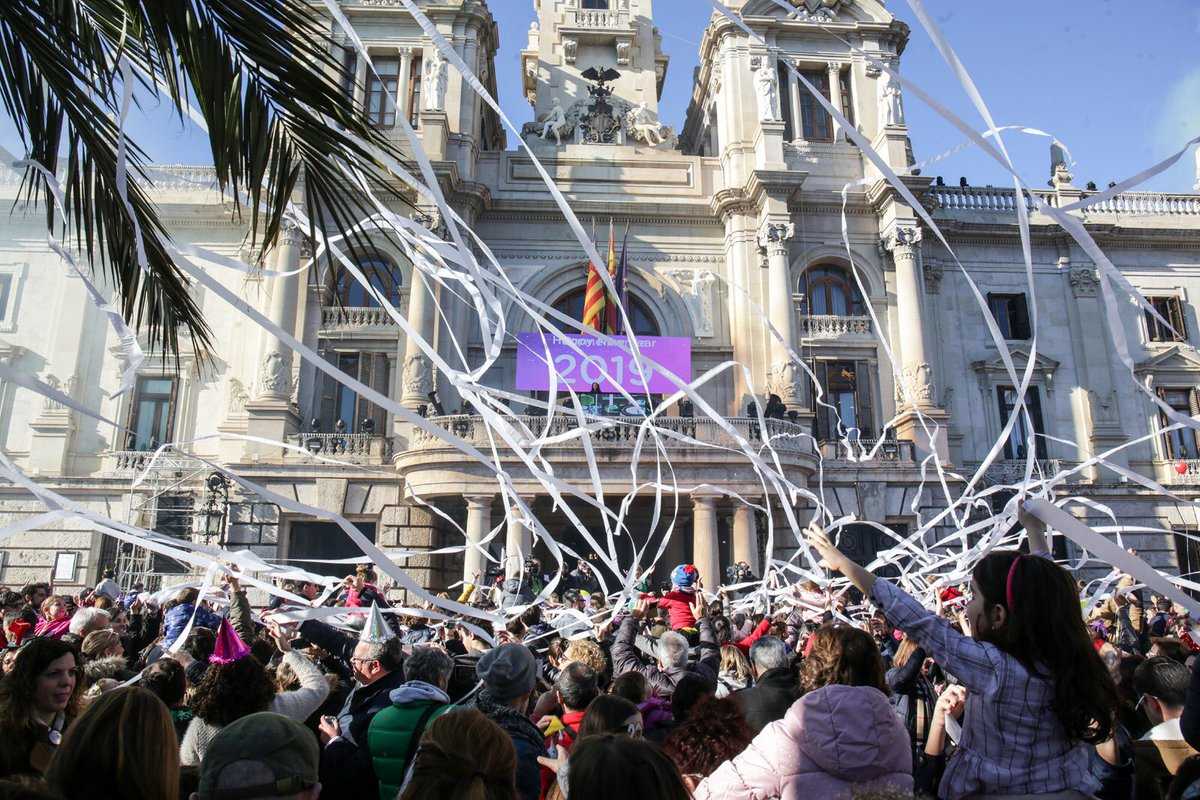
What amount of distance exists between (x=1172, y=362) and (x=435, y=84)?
85.8 ft

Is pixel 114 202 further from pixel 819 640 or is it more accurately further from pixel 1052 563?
pixel 1052 563

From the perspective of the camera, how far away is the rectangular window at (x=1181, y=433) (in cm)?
2752

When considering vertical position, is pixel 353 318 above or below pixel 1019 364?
above

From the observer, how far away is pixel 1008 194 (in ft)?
99.7

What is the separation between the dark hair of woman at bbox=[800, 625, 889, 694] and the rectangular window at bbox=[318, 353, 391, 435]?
22.3 m

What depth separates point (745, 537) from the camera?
2170 centimetres

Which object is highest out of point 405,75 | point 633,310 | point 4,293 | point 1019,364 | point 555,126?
point 405,75

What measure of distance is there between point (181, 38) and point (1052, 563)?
13.5ft

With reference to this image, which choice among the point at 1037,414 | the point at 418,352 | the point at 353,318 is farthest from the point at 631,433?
the point at 1037,414

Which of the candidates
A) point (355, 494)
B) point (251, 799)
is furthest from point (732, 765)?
point (355, 494)

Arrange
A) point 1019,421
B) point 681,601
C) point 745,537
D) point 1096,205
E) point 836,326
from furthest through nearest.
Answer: point 1096,205 < point 1019,421 < point 836,326 < point 745,537 < point 681,601

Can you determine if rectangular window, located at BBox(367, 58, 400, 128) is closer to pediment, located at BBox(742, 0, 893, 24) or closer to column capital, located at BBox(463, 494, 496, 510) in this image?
pediment, located at BBox(742, 0, 893, 24)

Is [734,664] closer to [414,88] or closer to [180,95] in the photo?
[180,95]

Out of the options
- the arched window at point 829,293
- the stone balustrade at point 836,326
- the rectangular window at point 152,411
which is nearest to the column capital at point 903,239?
the arched window at point 829,293
